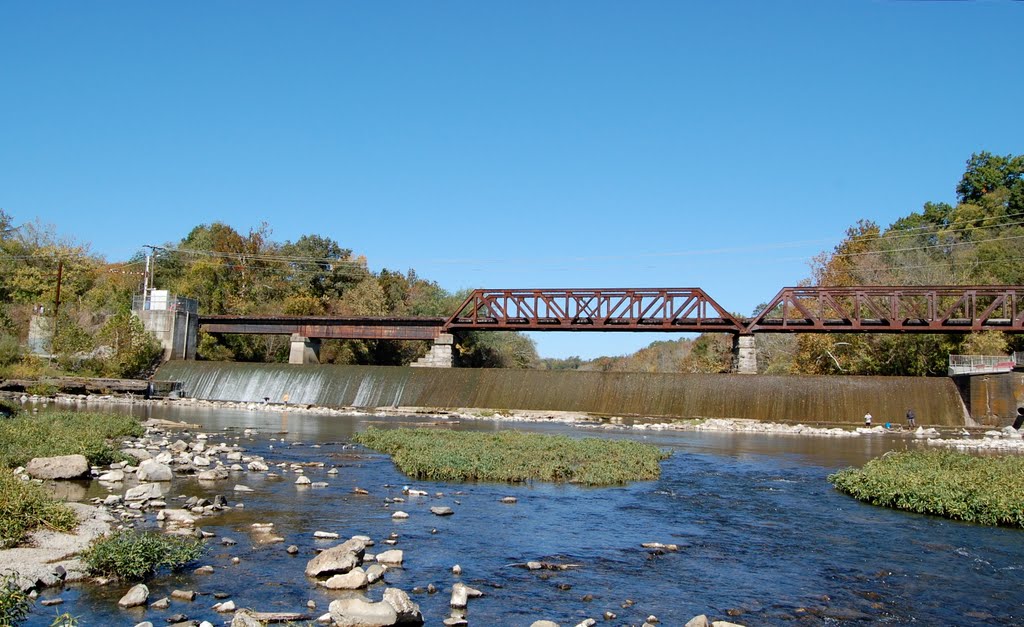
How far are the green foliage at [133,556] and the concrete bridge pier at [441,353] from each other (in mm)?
48533

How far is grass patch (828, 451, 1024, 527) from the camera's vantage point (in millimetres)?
16875

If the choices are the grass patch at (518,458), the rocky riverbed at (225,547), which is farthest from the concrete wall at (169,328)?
the rocky riverbed at (225,547)

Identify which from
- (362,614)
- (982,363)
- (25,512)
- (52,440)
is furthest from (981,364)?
(25,512)

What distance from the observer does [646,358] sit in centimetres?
12469

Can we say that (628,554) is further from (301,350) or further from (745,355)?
(301,350)

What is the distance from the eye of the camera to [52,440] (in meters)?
20.9

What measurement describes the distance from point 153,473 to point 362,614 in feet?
38.8

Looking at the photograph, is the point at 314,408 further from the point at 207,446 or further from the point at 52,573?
the point at 52,573

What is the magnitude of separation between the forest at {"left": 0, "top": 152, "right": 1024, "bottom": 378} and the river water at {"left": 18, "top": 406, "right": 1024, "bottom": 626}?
129 feet

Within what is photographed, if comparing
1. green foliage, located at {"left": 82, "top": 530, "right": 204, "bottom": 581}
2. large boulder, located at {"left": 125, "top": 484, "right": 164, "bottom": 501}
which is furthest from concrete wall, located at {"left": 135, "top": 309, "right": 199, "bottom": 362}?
green foliage, located at {"left": 82, "top": 530, "right": 204, "bottom": 581}

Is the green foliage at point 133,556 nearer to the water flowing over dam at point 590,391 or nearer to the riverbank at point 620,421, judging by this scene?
the riverbank at point 620,421

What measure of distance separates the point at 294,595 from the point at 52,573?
3.25m

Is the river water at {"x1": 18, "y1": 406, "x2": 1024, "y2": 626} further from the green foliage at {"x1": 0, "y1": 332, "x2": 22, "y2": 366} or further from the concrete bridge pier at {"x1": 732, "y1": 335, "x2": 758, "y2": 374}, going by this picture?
the green foliage at {"x1": 0, "y1": 332, "x2": 22, "y2": 366}

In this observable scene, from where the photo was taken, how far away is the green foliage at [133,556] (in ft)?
35.8
